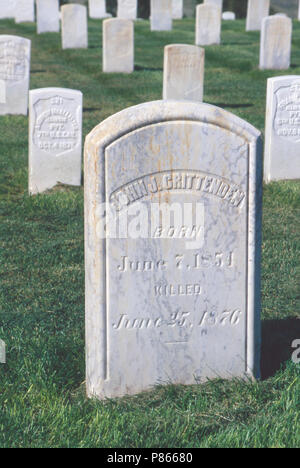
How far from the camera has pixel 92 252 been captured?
3.90 metres

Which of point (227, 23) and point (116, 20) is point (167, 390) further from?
point (227, 23)

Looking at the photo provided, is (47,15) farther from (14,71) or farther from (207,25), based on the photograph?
(14,71)

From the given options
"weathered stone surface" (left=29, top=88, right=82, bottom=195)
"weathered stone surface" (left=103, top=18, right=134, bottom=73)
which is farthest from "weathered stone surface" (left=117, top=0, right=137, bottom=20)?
"weathered stone surface" (left=29, top=88, right=82, bottom=195)

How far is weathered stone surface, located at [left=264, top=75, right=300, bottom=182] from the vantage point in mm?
8359

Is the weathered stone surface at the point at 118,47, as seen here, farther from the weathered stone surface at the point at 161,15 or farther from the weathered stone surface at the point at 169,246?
the weathered stone surface at the point at 169,246

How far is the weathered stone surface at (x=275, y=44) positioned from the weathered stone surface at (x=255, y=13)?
710 cm

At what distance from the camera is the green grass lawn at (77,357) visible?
3.59 meters

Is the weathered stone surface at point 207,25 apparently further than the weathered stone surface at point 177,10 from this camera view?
No

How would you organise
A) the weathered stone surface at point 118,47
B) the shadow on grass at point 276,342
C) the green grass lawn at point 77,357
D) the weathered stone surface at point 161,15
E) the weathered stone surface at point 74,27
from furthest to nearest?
1. the weathered stone surface at point 161,15
2. the weathered stone surface at point 74,27
3. the weathered stone surface at point 118,47
4. the shadow on grass at point 276,342
5. the green grass lawn at point 77,357

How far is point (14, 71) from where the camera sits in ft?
39.6

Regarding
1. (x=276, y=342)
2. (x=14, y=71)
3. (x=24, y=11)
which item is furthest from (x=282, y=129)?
(x=24, y=11)

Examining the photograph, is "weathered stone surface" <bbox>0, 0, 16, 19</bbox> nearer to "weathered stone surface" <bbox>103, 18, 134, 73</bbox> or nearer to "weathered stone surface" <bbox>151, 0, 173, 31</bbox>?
"weathered stone surface" <bbox>151, 0, 173, 31</bbox>

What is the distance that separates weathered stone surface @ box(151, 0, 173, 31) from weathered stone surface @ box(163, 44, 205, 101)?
9.69 m

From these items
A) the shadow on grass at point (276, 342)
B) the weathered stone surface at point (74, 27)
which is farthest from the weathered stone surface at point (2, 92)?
the shadow on grass at point (276, 342)
